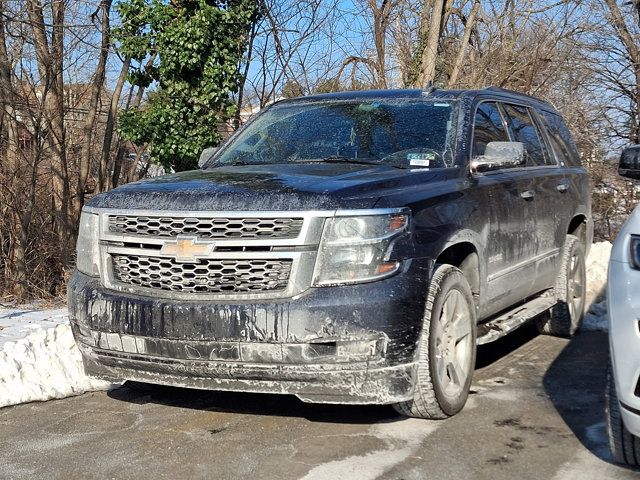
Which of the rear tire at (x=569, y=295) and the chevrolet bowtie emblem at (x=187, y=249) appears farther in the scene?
the rear tire at (x=569, y=295)

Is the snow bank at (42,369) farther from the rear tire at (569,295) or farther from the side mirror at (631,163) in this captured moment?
the rear tire at (569,295)

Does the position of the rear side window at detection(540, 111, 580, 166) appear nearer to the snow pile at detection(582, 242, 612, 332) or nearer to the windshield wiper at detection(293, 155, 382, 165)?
the snow pile at detection(582, 242, 612, 332)

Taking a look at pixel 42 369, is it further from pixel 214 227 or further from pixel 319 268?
pixel 319 268

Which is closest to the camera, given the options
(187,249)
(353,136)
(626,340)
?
(626,340)

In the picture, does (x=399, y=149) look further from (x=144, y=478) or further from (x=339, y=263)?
(x=144, y=478)

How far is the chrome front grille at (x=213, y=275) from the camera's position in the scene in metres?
4.11

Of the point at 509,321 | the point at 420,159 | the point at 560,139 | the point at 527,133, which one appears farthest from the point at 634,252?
the point at 560,139

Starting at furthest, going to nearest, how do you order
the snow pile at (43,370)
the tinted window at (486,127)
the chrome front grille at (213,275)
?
the tinted window at (486,127) → the snow pile at (43,370) → the chrome front grille at (213,275)

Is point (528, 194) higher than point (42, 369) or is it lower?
higher

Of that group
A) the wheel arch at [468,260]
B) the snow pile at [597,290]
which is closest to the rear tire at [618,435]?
the wheel arch at [468,260]

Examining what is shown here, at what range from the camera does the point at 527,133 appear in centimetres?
668

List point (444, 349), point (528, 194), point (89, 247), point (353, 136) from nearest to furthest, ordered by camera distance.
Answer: point (444, 349), point (89, 247), point (353, 136), point (528, 194)

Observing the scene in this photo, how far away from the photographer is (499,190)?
18.0ft

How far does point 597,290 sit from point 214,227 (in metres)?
5.75
